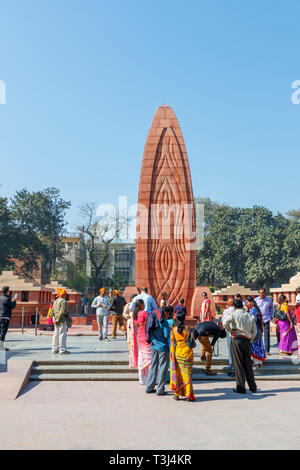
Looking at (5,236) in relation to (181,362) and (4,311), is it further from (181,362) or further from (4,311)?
(181,362)

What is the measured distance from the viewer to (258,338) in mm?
8008

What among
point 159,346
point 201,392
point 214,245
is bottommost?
point 201,392

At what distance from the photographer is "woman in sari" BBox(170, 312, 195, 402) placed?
21.8ft

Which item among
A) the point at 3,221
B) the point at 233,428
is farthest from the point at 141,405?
the point at 3,221

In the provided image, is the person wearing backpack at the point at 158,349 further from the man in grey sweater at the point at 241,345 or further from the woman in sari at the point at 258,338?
the woman in sari at the point at 258,338

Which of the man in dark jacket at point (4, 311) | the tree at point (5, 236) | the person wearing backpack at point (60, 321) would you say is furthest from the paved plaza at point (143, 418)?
the tree at point (5, 236)

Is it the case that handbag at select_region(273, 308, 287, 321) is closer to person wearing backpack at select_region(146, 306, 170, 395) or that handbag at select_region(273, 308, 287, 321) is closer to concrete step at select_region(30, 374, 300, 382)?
concrete step at select_region(30, 374, 300, 382)

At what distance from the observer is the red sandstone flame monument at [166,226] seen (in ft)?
51.8

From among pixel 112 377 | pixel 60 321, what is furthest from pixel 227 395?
pixel 60 321

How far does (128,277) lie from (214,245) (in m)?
22.0

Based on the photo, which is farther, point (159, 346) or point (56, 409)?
point (159, 346)
